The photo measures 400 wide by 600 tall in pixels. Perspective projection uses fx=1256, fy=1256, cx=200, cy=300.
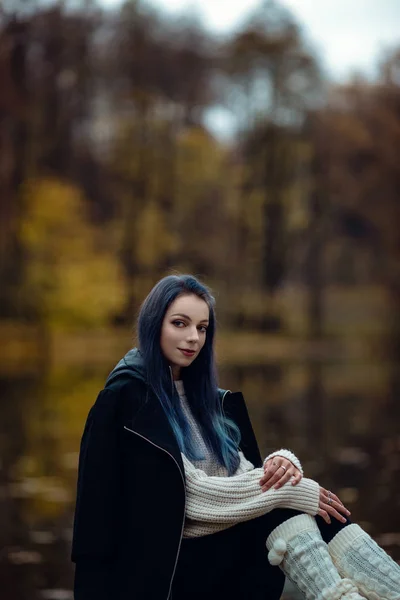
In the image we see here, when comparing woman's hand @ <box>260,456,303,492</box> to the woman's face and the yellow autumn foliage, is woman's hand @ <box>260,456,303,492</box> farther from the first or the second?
the yellow autumn foliage

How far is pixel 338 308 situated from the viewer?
151ft

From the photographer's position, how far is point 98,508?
128 inches

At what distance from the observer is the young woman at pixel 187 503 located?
129 inches

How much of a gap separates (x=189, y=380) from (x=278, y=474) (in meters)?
0.39

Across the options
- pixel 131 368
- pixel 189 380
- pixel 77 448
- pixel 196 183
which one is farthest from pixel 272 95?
pixel 131 368

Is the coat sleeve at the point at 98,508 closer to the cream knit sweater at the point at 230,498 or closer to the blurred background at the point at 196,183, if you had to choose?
the cream knit sweater at the point at 230,498

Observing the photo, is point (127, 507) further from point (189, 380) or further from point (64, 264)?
point (64, 264)

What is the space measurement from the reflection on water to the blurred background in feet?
31.3

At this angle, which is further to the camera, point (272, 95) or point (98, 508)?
point (272, 95)

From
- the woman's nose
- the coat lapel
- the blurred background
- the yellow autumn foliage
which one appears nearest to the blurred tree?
the blurred background

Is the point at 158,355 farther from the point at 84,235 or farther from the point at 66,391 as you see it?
the point at 84,235

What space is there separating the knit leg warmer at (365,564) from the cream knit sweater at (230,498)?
114 millimetres

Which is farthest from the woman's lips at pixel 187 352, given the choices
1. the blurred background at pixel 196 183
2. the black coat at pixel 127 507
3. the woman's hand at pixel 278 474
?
the blurred background at pixel 196 183

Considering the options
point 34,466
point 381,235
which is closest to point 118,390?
point 34,466
